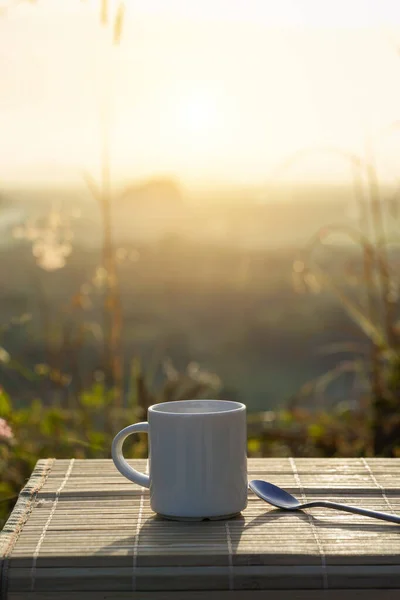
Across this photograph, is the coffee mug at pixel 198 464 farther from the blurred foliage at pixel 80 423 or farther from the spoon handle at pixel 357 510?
the blurred foliage at pixel 80 423

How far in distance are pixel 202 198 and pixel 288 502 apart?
1.99 m

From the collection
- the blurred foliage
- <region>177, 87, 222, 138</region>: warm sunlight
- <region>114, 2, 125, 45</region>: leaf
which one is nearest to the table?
the blurred foliage

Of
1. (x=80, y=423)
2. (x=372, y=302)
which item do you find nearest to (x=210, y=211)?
(x=372, y=302)

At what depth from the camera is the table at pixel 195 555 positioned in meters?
0.82

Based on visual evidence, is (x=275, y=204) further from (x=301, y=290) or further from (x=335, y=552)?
(x=335, y=552)

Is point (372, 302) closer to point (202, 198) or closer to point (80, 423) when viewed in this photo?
point (80, 423)

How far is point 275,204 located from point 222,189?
251 mm

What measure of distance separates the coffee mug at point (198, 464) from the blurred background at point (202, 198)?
117 centimetres

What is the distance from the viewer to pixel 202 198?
292cm

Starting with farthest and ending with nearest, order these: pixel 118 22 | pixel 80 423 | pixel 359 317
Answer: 1. pixel 80 423
2. pixel 359 317
3. pixel 118 22

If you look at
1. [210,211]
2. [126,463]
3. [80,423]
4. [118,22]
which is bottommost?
[80,423]

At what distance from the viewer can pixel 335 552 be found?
845mm

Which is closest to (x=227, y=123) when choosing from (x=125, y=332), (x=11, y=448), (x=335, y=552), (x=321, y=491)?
(x=125, y=332)

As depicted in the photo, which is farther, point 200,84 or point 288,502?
point 200,84
